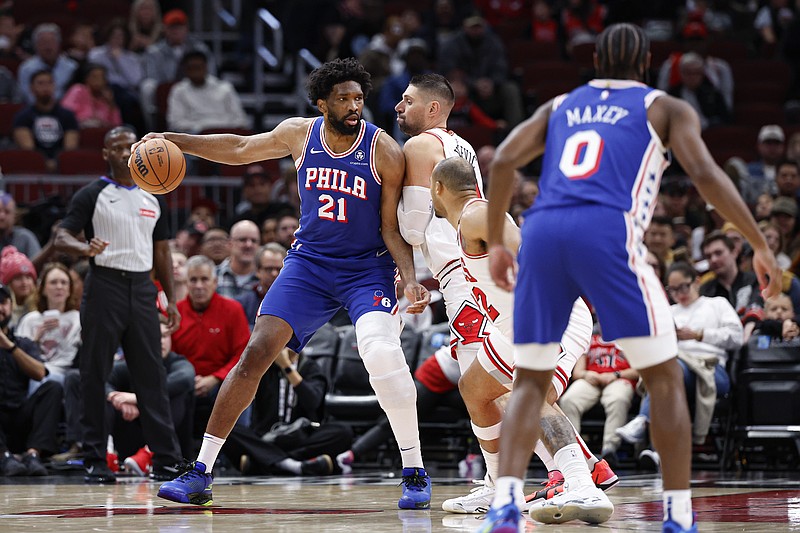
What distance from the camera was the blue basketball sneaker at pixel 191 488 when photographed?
612 centimetres

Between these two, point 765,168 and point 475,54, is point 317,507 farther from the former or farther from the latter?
point 475,54

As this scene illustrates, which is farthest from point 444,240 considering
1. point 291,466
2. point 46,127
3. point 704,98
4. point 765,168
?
point 704,98

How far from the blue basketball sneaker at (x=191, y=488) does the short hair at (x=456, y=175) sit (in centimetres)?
188

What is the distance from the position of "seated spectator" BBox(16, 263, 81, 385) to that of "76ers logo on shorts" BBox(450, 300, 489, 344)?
482 cm

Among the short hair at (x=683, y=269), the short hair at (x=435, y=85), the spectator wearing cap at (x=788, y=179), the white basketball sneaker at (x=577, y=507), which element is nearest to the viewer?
the white basketball sneaker at (x=577, y=507)

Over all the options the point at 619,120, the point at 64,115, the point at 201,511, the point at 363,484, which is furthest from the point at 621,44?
the point at 64,115

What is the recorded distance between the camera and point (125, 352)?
8688 millimetres


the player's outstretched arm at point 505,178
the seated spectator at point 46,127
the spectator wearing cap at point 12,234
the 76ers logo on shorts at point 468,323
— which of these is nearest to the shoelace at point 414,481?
the 76ers logo on shorts at point 468,323

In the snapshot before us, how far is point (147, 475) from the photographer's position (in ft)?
30.0

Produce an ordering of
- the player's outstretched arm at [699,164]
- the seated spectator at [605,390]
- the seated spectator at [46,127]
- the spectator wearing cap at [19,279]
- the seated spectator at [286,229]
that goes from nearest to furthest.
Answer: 1. the player's outstretched arm at [699,164]
2. the seated spectator at [605,390]
3. the spectator wearing cap at [19,279]
4. the seated spectator at [286,229]
5. the seated spectator at [46,127]

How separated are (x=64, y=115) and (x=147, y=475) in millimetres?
6010

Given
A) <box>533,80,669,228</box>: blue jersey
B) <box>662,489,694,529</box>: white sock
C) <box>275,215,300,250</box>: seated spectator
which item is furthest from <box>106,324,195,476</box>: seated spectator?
<box>662,489,694,529</box>: white sock

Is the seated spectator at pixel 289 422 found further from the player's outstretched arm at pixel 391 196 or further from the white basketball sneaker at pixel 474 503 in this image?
the white basketball sneaker at pixel 474 503

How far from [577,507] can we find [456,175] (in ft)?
5.49
